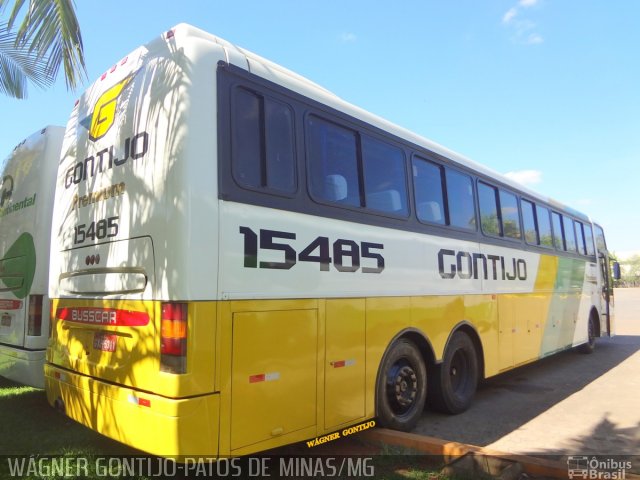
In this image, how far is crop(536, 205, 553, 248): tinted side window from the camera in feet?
29.7

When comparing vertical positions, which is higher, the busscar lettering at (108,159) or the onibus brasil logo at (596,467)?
the busscar lettering at (108,159)

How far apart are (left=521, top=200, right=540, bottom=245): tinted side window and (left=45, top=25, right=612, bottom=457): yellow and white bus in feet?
10.9

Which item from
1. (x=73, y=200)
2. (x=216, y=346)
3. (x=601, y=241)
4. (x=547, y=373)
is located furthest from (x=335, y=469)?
(x=601, y=241)

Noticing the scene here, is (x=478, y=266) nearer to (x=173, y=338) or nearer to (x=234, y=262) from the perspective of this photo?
(x=234, y=262)

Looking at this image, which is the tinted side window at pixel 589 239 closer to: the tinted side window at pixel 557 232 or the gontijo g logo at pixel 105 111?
the tinted side window at pixel 557 232

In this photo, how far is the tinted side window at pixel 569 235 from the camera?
34.2ft

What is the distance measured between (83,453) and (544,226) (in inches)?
329

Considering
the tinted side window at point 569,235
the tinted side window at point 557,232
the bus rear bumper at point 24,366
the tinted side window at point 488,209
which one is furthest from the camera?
the tinted side window at point 569,235

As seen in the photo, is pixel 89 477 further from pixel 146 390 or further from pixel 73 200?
pixel 73 200

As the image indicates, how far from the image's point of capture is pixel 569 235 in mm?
10648

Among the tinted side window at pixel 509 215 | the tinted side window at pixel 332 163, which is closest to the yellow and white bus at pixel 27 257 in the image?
the tinted side window at pixel 332 163

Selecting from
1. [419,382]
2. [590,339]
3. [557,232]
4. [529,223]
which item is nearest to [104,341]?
[419,382]

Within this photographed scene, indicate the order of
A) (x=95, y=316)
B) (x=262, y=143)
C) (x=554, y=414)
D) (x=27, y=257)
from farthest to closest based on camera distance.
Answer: (x=554, y=414), (x=27, y=257), (x=95, y=316), (x=262, y=143)

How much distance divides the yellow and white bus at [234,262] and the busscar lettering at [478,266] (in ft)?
0.58
